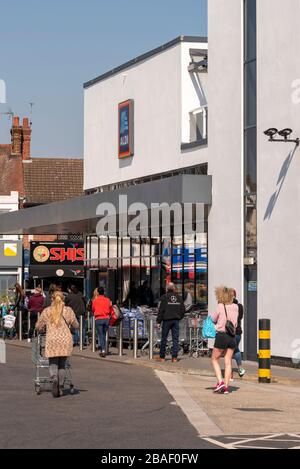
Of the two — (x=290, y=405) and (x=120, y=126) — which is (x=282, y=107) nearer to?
(x=290, y=405)

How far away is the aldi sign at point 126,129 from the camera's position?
35.4 metres

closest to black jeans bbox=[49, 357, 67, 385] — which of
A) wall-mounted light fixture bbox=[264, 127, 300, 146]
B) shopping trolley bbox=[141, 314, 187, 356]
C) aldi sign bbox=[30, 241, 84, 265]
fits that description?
wall-mounted light fixture bbox=[264, 127, 300, 146]

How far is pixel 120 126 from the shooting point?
1425 inches

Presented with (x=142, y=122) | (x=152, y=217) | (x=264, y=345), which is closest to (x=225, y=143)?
(x=152, y=217)

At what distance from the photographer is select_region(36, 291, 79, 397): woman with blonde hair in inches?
723

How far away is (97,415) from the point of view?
15.6 meters

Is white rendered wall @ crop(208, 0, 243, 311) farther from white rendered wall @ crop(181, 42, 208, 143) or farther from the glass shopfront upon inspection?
white rendered wall @ crop(181, 42, 208, 143)

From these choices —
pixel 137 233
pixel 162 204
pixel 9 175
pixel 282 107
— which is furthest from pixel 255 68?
pixel 9 175

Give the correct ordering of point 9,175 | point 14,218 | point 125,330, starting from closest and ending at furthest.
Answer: point 125,330, point 14,218, point 9,175

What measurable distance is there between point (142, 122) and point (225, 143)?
7.17 m

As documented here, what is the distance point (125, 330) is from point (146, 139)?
616cm

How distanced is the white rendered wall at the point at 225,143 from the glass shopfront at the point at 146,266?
1948 millimetres

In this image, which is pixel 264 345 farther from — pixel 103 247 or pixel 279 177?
pixel 103 247

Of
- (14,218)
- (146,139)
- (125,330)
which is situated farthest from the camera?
(14,218)
